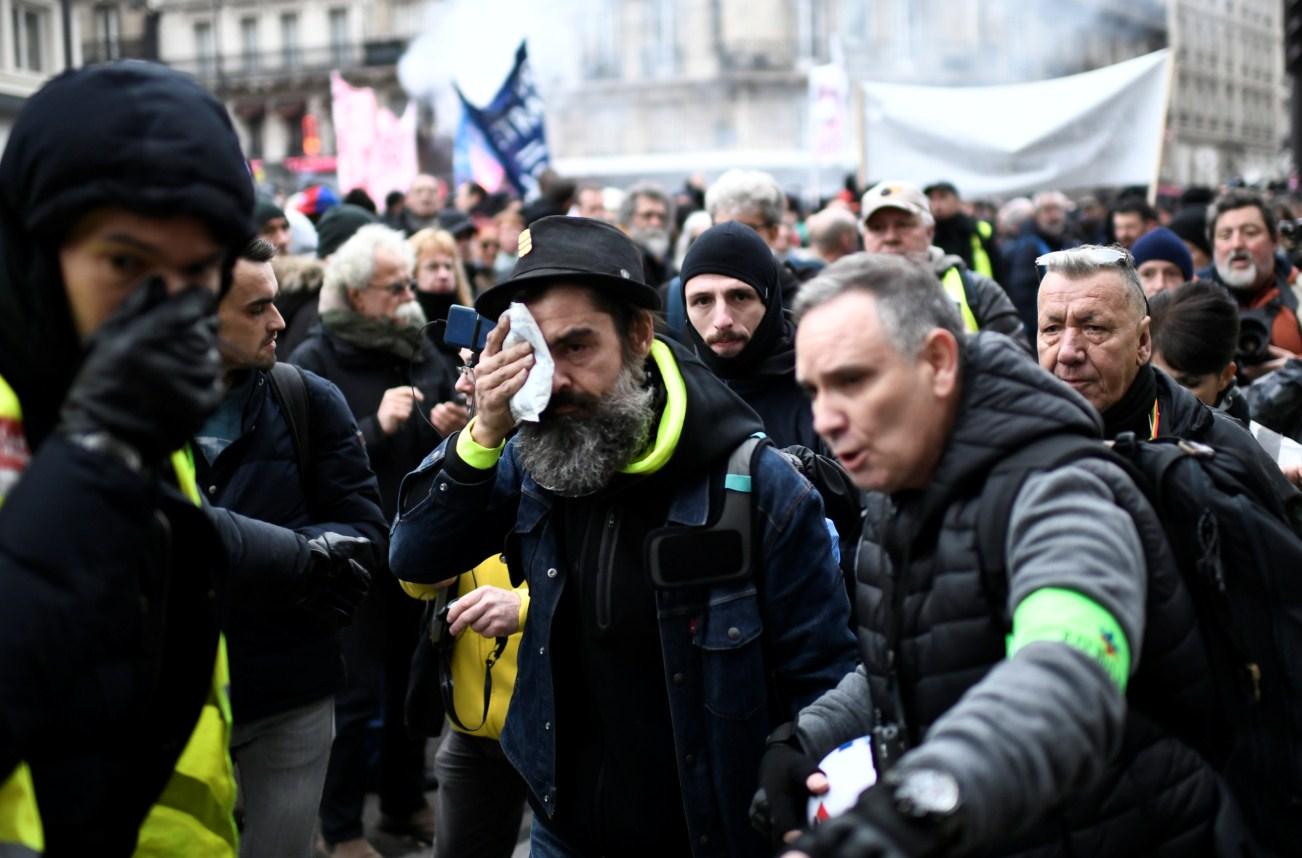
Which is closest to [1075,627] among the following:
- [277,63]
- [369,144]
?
[369,144]

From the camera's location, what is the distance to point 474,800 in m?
4.29

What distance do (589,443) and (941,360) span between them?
1051 millimetres

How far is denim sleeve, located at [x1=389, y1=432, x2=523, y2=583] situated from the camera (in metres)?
3.38

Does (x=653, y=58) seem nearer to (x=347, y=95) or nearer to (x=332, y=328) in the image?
(x=347, y=95)

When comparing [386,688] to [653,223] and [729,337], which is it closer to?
[729,337]

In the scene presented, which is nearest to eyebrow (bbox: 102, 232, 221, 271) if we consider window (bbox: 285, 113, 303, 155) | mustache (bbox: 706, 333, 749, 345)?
mustache (bbox: 706, 333, 749, 345)

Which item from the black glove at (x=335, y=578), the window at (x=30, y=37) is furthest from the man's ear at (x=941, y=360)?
the window at (x=30, y=37)

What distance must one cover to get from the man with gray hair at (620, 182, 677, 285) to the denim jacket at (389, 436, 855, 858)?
718 cm

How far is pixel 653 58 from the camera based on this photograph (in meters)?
54.5

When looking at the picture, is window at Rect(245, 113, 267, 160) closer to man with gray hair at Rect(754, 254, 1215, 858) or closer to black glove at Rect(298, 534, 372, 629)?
black glove at Rect(298, 534, 372, 629)

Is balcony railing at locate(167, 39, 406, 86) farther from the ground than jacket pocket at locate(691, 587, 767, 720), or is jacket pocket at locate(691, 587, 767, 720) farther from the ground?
balcony railing at locate(167, 39, 406, 86)

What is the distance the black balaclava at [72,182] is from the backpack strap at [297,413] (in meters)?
1.98

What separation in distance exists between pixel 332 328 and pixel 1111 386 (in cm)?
349

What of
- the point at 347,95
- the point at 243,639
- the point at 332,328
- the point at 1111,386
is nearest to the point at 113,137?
the point at 243,639
